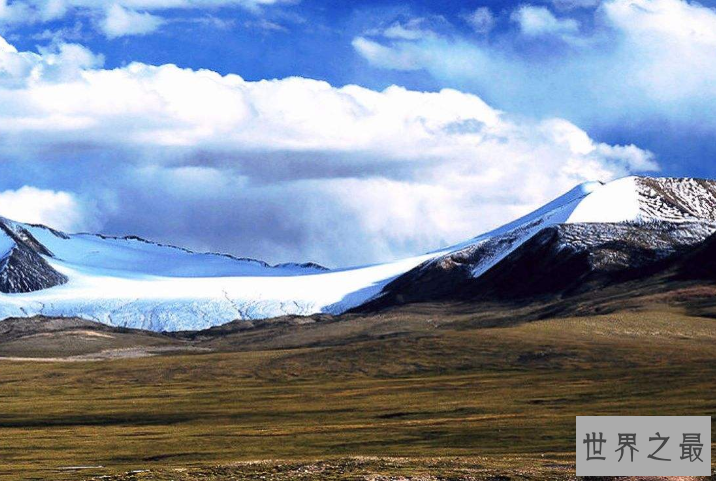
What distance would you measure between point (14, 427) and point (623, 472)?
74.5 metres

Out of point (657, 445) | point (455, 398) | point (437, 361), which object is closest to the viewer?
point (657, 445)

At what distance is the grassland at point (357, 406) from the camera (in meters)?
61.5

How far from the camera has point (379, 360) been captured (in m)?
182

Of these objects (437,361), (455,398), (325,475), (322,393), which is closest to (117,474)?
(325,475)

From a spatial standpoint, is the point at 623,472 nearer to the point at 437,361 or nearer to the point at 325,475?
the point at 325,475
